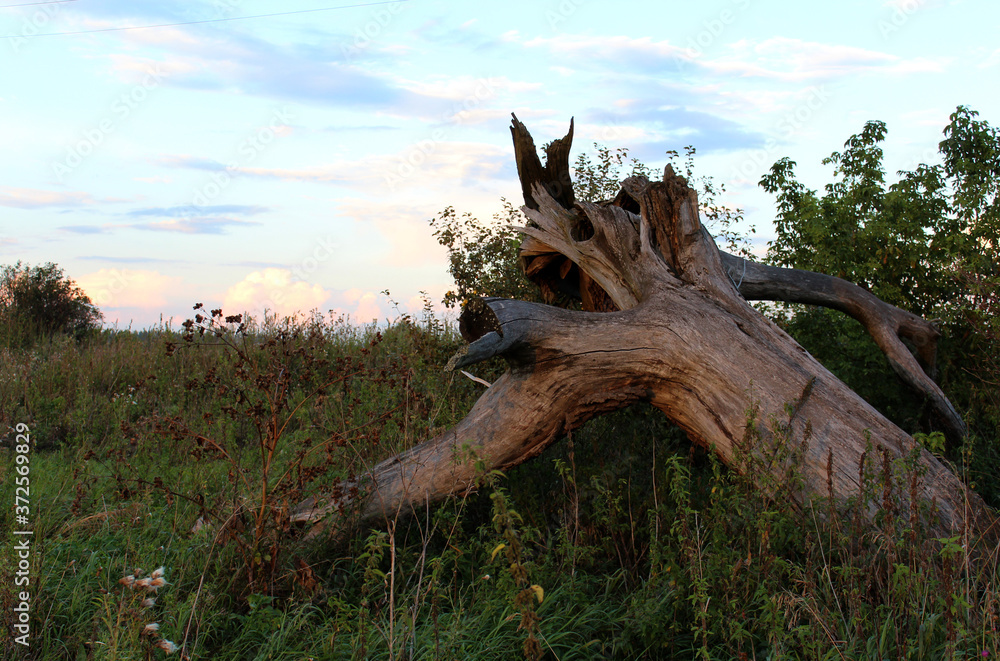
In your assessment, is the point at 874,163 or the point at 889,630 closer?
the point at 889,630

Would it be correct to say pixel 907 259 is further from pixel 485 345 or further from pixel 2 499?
pixel 2 499

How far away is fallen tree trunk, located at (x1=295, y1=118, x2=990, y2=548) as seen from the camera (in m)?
4.65

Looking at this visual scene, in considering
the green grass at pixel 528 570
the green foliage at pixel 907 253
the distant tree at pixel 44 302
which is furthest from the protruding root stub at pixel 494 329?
the distant tree at pixel 44 302

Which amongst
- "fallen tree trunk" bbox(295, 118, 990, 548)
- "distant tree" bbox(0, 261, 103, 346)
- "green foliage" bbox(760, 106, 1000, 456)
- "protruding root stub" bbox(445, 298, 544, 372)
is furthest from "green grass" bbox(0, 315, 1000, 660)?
"distant tree" bbox(0, 261, 103, 346)

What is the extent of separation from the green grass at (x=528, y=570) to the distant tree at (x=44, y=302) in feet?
32.7

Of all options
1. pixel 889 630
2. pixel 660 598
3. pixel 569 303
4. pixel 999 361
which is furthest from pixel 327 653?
pixel 999 361

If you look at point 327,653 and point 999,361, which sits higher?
point 999,361

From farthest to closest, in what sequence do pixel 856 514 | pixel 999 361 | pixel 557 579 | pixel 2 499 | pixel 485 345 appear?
1. pixel 999 361
2. pixel 2 499
3. pixel 485 345
4. pixel 557 579
5. pixel 856 514

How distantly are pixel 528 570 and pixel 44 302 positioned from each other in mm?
15914

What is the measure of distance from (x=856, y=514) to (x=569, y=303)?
4.55m

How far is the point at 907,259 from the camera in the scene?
7.83 metres

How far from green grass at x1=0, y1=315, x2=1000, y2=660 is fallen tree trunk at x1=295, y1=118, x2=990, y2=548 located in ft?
0.76

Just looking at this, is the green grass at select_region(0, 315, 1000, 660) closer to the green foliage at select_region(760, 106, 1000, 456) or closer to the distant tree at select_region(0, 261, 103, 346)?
the green foliage at select_region(760, 106, 1000, 456)

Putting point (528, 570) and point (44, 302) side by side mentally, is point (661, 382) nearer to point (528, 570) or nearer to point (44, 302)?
point (528, 570)
